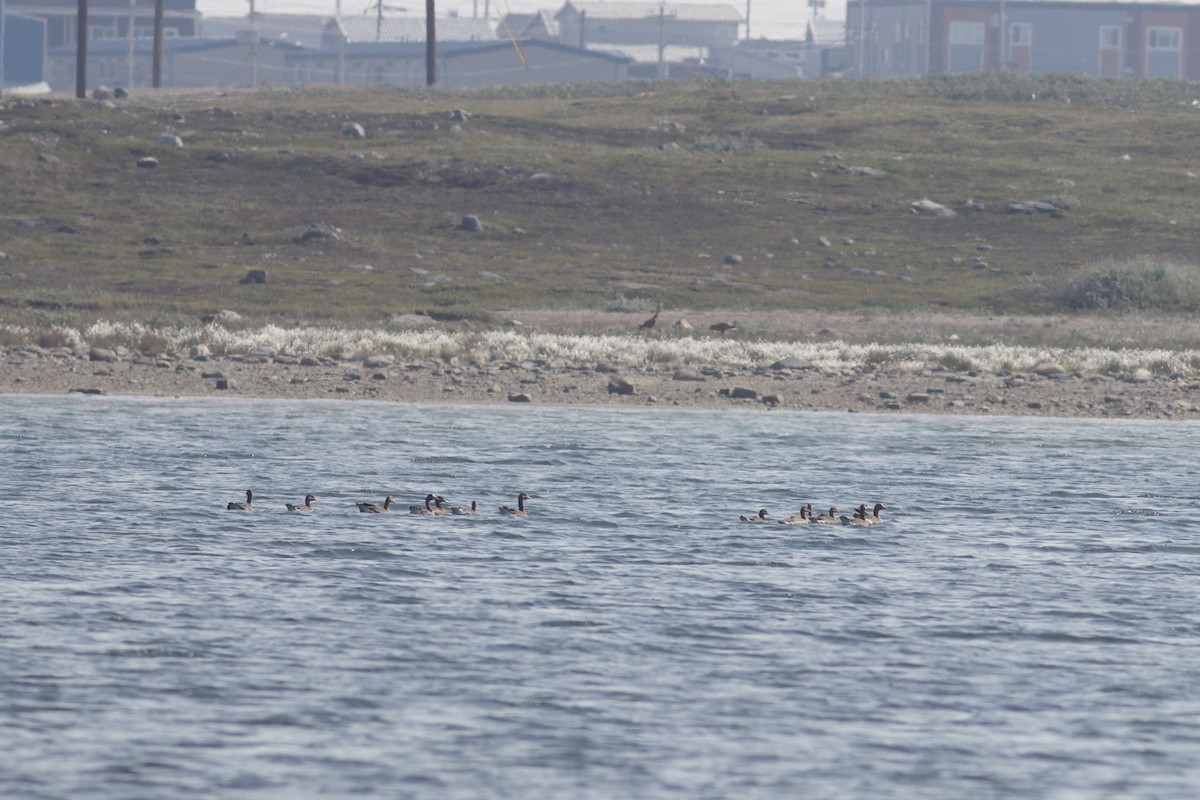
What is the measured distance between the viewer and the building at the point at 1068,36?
156 m

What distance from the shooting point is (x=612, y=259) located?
50.8 m

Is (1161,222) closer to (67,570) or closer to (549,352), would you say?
(549,352)

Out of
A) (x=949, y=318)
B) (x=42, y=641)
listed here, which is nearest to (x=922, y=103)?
(x=949, y=318)

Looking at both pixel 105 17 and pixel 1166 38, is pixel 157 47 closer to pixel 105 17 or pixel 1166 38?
pixel 105 17

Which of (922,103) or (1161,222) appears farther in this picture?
(922,103)

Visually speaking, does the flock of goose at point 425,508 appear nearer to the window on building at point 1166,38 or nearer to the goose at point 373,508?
the goose at point 373,508

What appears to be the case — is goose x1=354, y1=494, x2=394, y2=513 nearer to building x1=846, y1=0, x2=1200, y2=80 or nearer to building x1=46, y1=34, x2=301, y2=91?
building x1=46, y1=34, x2=301, y2=91

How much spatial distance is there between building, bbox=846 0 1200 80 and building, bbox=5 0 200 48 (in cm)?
7113

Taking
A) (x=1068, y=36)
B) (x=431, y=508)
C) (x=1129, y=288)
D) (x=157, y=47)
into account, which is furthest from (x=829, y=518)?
(x=1068, y=36)

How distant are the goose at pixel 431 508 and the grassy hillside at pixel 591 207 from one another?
18741mm

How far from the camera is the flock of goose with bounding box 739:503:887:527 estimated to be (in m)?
20.2

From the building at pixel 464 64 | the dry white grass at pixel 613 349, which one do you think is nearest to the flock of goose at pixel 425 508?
the dry white grass at pixel 613 349

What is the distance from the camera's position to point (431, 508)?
68.4 feet

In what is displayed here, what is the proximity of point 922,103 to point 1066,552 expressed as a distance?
64289mm
